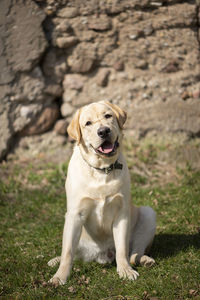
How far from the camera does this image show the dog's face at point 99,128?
3502 mm

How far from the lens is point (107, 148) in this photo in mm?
3551

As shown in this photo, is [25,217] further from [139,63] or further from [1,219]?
[139,63]

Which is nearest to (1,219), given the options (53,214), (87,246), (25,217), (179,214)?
(25,217)

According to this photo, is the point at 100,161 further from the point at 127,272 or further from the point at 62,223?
the point at 62,223

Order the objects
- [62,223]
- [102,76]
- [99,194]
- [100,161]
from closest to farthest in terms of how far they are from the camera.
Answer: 1. [99,194]
2. [100,161]
3. [62,223]
4. [102,76]

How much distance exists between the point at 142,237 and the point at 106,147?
1034 mm

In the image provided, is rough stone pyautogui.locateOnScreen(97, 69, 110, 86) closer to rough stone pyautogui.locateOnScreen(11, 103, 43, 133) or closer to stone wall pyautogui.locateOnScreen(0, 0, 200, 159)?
stone wall pyautogui.locateOnScreen(0, 0, 200, 159)

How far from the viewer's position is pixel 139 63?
7047mm

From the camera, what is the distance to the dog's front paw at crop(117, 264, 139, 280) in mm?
3398

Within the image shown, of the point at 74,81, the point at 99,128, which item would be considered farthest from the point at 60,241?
the point at 74,81

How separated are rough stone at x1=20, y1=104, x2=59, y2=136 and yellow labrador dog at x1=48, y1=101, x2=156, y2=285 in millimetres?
3567

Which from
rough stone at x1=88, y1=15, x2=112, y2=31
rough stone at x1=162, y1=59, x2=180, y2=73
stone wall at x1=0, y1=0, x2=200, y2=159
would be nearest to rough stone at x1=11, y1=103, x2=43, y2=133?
stone wall at x1=0, y1=0, x2=200, y2=159

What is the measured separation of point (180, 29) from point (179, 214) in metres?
3.55

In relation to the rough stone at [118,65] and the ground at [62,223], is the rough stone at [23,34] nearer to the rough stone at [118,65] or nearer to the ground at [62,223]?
the rough stone at [118,65]
